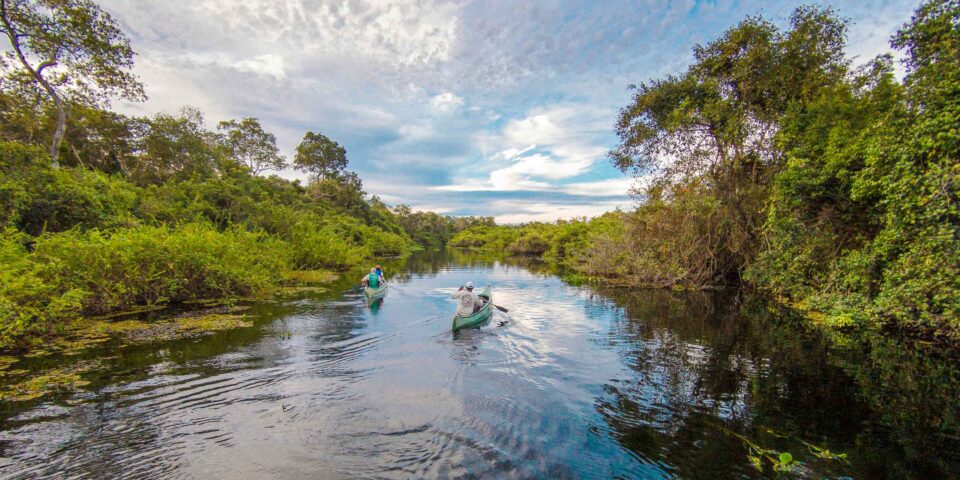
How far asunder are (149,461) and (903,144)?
15.4m

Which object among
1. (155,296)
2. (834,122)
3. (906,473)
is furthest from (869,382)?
(155,296)

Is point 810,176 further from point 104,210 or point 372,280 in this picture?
point 104,210

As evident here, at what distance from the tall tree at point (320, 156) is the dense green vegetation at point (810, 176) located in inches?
1712

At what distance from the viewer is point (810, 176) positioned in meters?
11.5

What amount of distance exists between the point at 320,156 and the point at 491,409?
177ft

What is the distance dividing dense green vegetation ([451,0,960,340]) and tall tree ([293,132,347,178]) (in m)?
43.5

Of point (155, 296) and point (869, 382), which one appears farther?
point (155, 296)

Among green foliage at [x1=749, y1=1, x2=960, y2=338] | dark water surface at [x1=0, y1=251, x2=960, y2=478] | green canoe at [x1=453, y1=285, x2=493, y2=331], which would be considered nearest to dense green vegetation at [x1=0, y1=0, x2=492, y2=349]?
dark water surface at [x1=0, y1=251, x2=960, y2=478]

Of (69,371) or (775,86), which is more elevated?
(775,86)

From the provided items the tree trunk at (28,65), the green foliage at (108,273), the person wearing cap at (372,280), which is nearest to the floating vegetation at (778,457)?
the green foliage at (108,273)

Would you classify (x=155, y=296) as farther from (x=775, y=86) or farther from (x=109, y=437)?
(x=775, y=86)

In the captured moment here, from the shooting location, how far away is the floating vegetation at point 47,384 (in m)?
5.70

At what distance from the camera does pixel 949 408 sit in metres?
6.03

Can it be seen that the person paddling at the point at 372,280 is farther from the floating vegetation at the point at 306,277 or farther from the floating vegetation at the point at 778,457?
the floating vegetation at the point at 778,457
